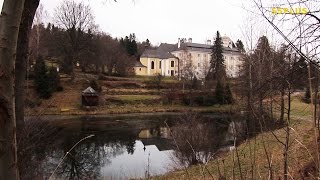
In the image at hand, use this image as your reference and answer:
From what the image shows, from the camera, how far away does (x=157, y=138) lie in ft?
73.7

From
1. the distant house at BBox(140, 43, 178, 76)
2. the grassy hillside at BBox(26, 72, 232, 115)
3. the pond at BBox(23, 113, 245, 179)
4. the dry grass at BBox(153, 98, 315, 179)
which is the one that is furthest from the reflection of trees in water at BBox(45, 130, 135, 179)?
the distant house at BBox(140, 43, 178, 76)

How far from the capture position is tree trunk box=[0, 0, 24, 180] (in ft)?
4.89

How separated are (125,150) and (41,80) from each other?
24048 mm

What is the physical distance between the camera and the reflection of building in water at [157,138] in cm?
1962

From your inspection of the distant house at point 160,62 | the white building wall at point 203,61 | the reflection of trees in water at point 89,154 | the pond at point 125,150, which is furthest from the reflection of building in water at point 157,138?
the distant house at point 160,62

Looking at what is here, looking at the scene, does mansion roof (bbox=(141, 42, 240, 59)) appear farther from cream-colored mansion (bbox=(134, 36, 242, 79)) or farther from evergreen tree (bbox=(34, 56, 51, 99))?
evergreen tree (bbox=(34, 56, 51, 99))

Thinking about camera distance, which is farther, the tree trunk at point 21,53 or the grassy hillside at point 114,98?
the grassy hillside at point 114,98

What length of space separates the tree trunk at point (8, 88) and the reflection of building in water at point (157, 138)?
55.8 ft

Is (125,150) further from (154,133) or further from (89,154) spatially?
(154,133)

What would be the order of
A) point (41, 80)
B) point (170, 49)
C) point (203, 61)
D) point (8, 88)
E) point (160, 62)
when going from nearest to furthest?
point (8, 88) → point (41, 80) → point (160, 62) → point (203, 61) → point (170, 49)

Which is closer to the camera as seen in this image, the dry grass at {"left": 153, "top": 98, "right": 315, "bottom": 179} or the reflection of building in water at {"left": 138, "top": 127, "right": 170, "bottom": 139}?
the dry grass at {"left": 153, "top": 98, "right": 315, "bottom": 179}

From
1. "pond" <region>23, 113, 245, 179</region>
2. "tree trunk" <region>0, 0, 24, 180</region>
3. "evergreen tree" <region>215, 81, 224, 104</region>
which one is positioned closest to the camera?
"tree trunk" <region>0, 0, 24, 180</region>

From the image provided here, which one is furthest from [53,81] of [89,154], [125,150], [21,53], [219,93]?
[21,53]

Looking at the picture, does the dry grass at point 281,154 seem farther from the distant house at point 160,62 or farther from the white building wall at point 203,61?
the distant house at point 160,62
